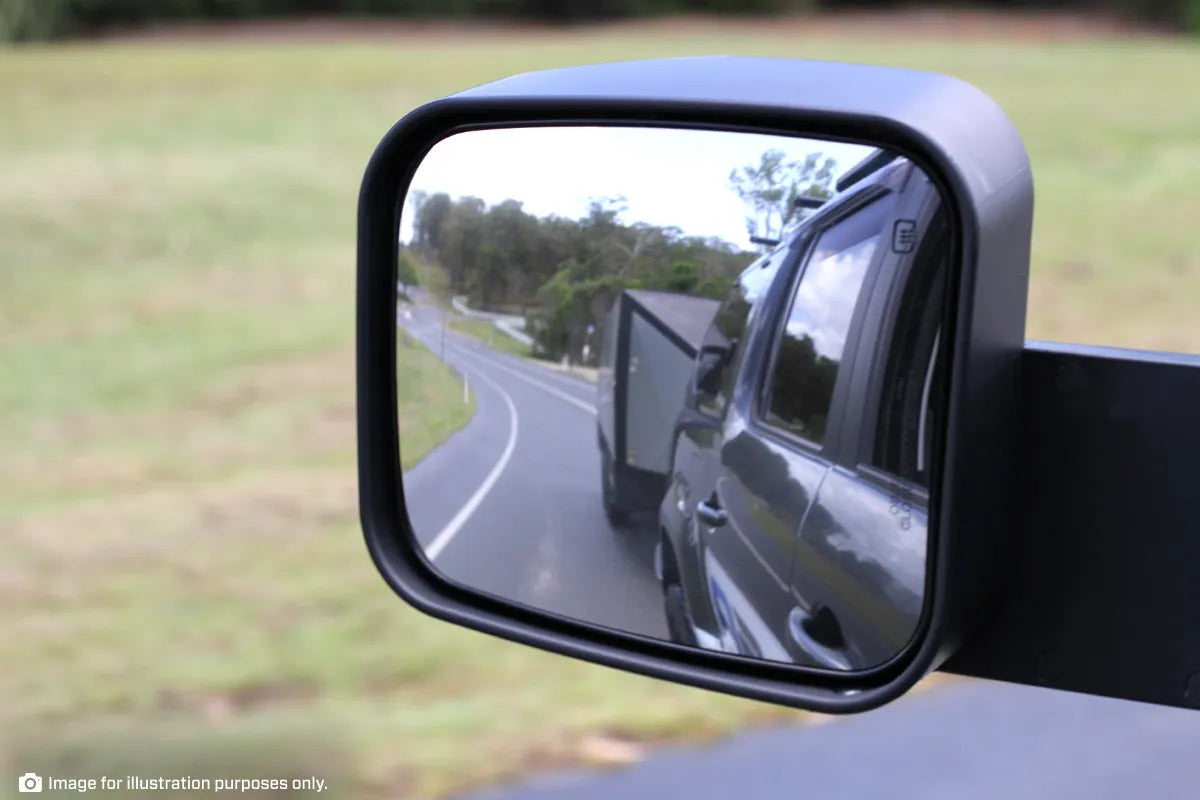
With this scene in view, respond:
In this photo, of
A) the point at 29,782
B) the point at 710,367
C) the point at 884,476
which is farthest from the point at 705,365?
the point at 29,782

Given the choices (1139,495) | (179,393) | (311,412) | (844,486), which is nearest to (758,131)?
(844,486)

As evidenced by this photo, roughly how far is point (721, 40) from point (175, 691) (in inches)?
750

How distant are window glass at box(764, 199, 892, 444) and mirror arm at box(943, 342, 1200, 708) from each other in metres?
0.18

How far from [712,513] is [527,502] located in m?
0.26

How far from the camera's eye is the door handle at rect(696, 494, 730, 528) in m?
1.50

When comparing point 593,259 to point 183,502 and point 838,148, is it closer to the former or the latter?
point 838,148

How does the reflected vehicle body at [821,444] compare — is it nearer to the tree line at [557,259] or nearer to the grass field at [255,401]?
the tree line at [557,259]

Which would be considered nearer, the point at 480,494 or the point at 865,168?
the point at 865,168

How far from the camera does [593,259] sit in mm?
1532

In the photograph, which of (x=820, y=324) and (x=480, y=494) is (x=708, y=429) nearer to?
(x=820, y=324)

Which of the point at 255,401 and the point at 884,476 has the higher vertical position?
the point at 884,476

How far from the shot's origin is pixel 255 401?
7969 mm

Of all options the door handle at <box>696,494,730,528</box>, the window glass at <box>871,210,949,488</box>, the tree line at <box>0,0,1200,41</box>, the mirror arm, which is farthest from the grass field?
the tree line at <box>0,0,1200,41</box>

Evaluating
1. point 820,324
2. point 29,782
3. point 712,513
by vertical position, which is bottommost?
point 29,782
